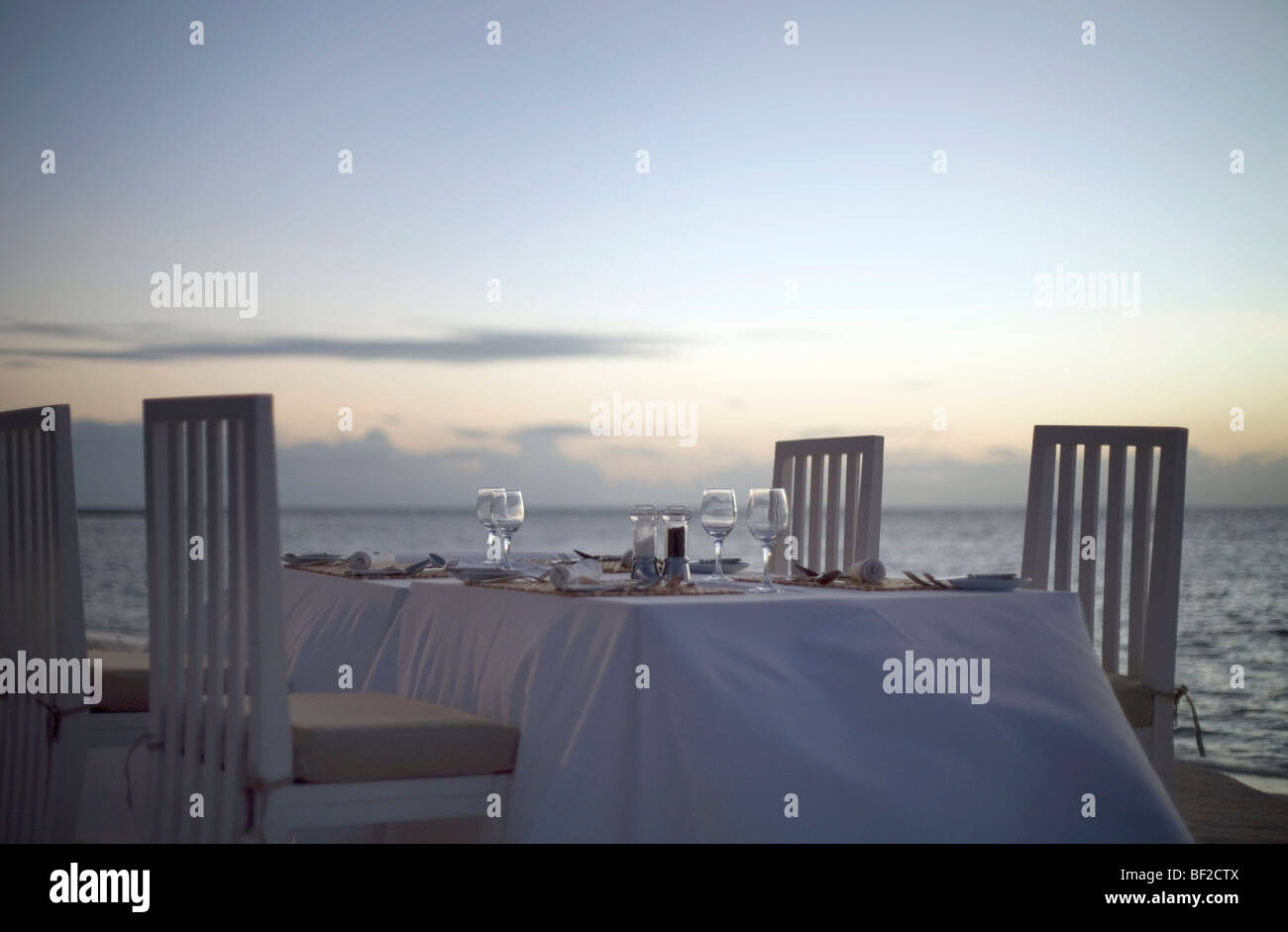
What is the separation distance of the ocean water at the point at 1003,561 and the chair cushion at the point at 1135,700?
2.48 m

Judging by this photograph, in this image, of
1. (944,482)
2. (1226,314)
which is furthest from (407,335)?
(1226,314)

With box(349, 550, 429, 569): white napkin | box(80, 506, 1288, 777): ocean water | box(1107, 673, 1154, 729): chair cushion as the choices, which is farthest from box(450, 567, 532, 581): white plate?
box(80, 506, 1288, 777): ocean water

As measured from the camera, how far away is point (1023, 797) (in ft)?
7.66

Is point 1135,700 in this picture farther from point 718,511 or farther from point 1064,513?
point 718,511

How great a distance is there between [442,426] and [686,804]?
1189cm

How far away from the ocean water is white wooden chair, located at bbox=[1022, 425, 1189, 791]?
2.17 m

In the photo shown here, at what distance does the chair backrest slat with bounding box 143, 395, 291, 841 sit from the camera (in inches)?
82.7

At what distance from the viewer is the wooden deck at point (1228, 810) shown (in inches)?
A: 162

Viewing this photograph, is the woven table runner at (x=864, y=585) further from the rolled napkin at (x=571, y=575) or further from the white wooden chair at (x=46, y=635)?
the white wooden chair at (x=46, y=635)

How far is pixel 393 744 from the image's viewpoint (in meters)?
2.20

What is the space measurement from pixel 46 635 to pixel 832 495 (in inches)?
94.5

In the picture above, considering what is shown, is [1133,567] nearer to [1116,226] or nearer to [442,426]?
[1116,226]

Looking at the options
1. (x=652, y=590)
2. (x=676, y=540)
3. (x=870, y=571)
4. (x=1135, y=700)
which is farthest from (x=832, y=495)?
(x=652, y=590)

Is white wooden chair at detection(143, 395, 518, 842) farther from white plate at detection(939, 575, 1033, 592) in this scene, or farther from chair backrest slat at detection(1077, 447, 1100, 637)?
chair backrest slat at detection(1077, 447, 1100, 637)
